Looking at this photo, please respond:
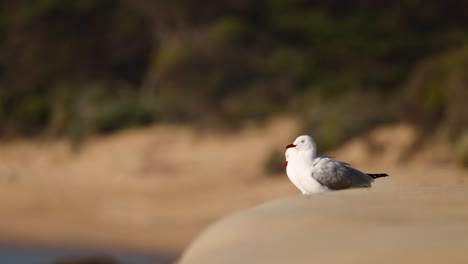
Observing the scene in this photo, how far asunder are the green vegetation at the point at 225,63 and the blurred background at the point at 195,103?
4 cm

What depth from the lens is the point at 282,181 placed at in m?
19.2

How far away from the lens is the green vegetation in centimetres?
2217

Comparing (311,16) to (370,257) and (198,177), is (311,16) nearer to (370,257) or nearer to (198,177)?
(198,177)

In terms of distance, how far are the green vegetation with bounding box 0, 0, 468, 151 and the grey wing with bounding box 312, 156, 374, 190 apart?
13967mm

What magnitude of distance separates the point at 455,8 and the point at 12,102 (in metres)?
12.7

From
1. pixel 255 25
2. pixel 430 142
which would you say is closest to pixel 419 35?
pixel 255 25

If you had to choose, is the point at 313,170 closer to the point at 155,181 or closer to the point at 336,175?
the point at 336,175

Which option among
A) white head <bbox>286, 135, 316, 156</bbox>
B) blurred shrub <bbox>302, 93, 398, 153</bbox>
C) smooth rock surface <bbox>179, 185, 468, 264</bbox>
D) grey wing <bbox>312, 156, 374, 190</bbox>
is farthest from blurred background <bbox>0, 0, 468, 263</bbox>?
smooth rock surface <bbox>179, 185, 468, 264</bbox>

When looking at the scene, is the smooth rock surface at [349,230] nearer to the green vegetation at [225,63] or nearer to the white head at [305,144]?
the white head at [305,144]

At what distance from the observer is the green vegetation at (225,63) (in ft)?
72.7

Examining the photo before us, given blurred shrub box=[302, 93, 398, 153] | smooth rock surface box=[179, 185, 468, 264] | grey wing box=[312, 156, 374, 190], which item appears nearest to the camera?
smooth rock surface box=[179, 185, 468, 264]

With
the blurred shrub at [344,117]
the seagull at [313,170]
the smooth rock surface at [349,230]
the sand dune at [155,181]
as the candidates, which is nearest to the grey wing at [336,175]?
the seagull at [313,170]

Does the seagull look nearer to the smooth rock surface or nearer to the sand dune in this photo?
the smooth rock surface

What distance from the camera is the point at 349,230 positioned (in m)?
4.79
